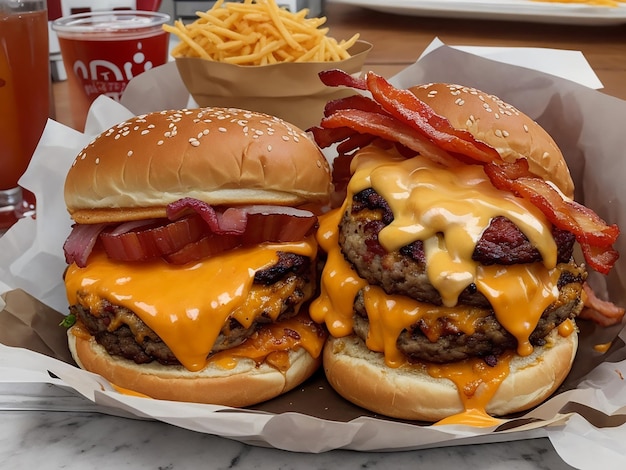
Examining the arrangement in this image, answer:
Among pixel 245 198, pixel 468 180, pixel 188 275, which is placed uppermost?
pixel 468 180

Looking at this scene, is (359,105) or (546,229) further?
(359,105)

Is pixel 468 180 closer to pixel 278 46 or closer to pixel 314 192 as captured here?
pixel 314 192

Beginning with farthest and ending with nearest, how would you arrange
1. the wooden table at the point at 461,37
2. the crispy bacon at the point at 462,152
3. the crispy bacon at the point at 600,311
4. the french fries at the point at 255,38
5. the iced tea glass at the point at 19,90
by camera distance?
the wooden table at the point at 461,37
the french fries at the point at 255,38
the iced tea glass at the point at 19,90
the crispy bacon at the point at 600,311
the crispy bacon at the point at 462,152

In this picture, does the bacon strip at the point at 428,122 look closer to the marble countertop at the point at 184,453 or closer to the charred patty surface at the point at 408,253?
the charred patty surface at the point at 408,253

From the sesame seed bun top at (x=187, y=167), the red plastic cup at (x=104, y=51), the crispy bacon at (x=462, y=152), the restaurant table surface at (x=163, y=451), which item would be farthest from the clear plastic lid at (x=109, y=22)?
the restaurant table surface at (x=163, y=451)

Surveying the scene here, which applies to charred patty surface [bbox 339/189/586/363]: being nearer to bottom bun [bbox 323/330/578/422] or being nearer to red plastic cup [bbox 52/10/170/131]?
bottom bun [bbox 323/330/578/422]

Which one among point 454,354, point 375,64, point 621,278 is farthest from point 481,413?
point 375,64

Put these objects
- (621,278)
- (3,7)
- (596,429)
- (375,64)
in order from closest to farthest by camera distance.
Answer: (596,429) < (621,278) < (3,7) < (375,64)
